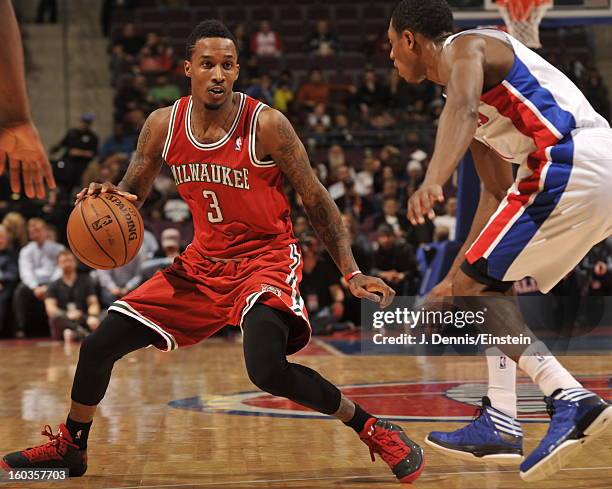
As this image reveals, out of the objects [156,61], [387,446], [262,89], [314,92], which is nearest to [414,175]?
[262,89]

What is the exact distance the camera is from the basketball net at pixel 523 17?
31.1 feet

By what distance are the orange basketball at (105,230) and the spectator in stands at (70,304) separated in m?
7.13

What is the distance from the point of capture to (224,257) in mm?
4719

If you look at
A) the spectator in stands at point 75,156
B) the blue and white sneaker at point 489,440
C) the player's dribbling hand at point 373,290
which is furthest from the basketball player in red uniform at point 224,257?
the spectator in stands at point 75,156

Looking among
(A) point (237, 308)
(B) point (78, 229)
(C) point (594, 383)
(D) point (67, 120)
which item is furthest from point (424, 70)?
(D) point (67, 120)

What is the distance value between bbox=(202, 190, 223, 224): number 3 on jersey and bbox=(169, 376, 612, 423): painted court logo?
1.86 m

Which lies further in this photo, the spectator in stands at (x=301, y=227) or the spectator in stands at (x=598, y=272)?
the spectator in stands at (x=301, y=227)

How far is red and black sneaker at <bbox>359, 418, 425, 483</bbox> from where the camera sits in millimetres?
4422

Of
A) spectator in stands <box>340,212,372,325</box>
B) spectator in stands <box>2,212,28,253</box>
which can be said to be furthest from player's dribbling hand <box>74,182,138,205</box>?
spectator in stands <box>2,212,28,253</box>

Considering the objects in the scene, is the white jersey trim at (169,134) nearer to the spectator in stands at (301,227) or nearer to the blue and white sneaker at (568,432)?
the blue and white sneaker at (568,432)

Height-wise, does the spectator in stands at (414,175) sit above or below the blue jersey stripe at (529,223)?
below

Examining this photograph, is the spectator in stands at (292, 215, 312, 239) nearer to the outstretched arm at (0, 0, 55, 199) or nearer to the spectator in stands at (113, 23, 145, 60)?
the spectator in stands at (113, 23, 145, 60)

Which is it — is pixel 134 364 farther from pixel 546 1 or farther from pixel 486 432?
pixel 486 432

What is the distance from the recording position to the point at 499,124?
4.20m
